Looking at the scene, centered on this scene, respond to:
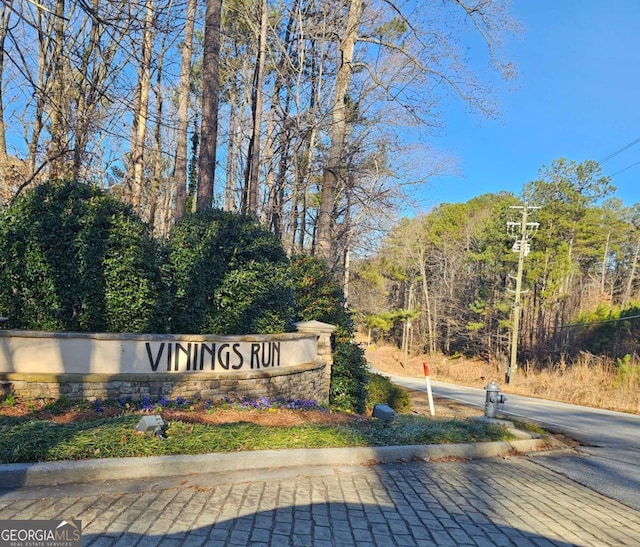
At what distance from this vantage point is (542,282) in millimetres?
41906

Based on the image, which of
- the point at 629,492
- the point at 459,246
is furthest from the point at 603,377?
the point at 459,246

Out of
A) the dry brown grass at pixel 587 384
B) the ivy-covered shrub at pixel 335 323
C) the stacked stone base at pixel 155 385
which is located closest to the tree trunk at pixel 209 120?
the ivy-covered shrub at pixel 335 323

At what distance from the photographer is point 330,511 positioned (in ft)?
12.6

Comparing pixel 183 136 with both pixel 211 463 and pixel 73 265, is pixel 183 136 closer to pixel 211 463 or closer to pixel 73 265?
pixel 73 265

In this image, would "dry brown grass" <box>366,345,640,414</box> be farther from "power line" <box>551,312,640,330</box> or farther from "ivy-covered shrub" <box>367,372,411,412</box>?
"ivy-covered shrub" <box>367,372,411,412</box>

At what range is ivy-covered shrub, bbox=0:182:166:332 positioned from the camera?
22.7ft

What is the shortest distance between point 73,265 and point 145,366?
180 cm

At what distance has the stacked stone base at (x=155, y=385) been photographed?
6.45 m

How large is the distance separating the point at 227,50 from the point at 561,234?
32655 mm

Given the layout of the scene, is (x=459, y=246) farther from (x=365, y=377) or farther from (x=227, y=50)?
(x=365, y=377)

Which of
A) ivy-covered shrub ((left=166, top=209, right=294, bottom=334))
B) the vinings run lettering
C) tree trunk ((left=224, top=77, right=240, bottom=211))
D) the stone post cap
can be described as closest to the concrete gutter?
the vinings run lettering
